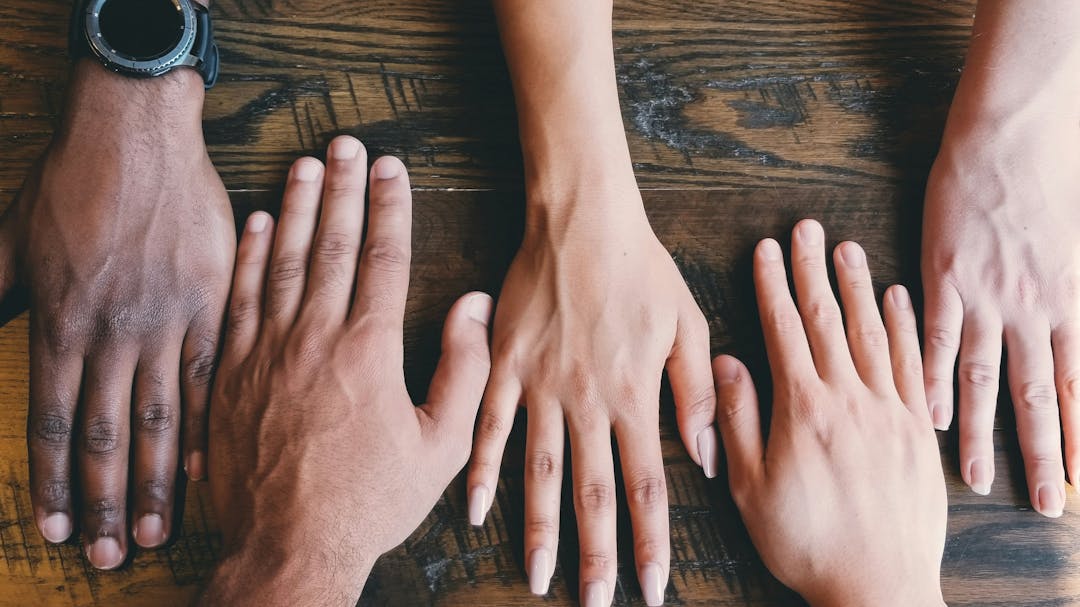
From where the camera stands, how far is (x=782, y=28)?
1.00 metres

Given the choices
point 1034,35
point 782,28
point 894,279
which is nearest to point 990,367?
point 894,279

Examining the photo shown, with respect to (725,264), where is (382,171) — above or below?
above

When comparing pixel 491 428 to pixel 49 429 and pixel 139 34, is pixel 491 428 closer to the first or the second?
pixel 49 429

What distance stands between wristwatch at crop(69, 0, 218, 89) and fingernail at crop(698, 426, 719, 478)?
80 centimetres

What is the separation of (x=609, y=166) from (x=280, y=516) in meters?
0.59

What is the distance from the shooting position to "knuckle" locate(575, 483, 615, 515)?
893 millimetres

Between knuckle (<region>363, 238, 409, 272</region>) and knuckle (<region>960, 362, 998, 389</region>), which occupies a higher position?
knuckle (<region>363, 238, 409, 272</region>)

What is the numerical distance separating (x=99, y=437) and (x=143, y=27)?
1.68 feet

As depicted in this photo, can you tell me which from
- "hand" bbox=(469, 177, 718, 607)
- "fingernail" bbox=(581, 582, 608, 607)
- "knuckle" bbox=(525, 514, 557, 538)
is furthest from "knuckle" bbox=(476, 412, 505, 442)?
"fingernail" bbox=(581, 582, 608, 607)

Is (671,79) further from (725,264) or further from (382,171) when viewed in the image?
(382,171)

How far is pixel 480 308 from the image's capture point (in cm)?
93

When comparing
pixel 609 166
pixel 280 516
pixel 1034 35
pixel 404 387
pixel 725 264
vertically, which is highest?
pixel 1034 35

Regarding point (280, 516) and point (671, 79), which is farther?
point (671, 79)

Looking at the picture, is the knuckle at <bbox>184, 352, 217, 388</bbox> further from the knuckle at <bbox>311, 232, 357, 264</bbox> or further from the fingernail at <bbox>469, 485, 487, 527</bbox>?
the fingernail at <bbox>469, 485, 487, 527</bbox>
